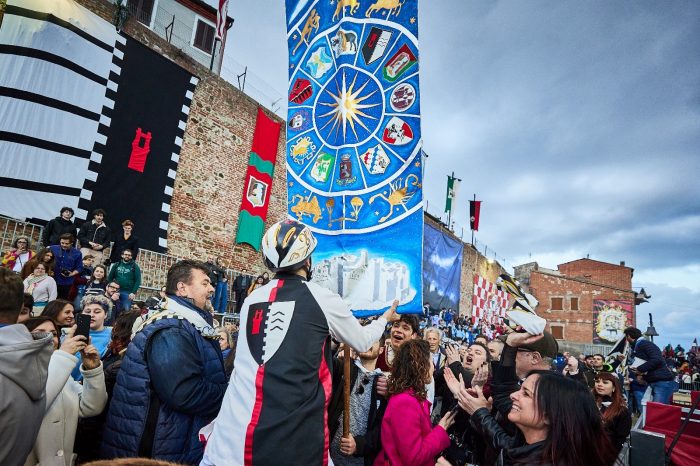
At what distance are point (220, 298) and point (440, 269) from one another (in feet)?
34.2

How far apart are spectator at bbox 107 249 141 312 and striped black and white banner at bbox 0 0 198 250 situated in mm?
2419

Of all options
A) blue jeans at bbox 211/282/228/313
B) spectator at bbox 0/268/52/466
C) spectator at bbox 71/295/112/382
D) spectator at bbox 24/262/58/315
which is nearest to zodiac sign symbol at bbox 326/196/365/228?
spectator at bbox 0/268/52/466

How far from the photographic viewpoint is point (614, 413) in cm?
317

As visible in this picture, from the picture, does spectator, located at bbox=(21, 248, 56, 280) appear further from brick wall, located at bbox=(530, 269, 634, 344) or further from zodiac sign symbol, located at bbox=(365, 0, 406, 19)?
brick wall, located at bbox=(530, 269, 634, 344)

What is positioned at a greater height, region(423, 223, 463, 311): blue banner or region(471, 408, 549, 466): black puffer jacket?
region(423, 223, 463, 311): blue banner

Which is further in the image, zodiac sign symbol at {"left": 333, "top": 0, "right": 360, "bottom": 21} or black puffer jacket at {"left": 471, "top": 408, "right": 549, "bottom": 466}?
zodiac sign symbol at {"left": 333, "top": 0, "right": 360, "bottom": 21}

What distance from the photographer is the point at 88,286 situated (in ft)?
21.2

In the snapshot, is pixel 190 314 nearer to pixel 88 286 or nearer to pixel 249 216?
pixel 88 286

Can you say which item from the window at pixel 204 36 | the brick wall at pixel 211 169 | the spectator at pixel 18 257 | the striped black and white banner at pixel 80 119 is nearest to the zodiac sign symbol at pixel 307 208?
the spectator at pixel 18 257

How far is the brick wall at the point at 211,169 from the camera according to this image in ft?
34.1

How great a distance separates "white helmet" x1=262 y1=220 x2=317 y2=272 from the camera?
5.54ft

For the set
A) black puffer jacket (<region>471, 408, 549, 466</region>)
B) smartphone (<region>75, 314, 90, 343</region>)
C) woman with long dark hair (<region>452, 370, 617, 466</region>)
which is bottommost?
black puffer jacket (<region>471, 408, 549, 466</region>)

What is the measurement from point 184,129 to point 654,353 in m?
11.3

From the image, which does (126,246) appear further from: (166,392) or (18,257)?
(166,392)
